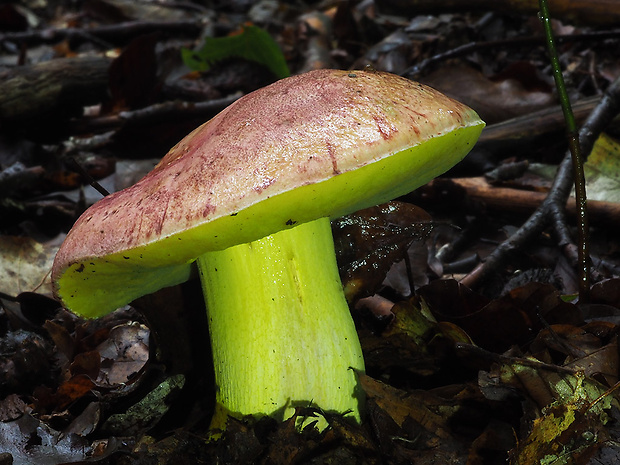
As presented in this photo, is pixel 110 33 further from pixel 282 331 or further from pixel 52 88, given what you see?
pixel 282 331

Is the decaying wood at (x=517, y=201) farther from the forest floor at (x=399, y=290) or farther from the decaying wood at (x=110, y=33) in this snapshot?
the decaying wood at (x=110, y=33)

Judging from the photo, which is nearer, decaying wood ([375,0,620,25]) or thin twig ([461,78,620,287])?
thin twig ([461,78,620,287])

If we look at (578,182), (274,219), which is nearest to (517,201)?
(578,182)

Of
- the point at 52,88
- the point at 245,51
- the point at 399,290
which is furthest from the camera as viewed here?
the point at 245,51

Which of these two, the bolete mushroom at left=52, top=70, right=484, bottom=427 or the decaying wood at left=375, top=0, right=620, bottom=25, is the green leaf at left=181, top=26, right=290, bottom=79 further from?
the bolete mushroom at left=52, top=70, right=484, bottom=427

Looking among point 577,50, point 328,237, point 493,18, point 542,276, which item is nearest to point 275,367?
point 328,237

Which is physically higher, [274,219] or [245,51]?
[274,219]

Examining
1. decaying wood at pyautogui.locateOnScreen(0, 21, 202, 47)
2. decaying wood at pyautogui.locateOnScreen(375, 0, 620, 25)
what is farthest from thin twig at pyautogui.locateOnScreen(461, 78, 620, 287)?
decaying wood at pyautogui.locateOnScreen(0, 21, 202, 47)

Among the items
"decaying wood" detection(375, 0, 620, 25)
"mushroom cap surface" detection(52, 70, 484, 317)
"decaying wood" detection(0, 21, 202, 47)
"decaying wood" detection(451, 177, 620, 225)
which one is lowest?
"decaying wood" detection(451, 177, 620, 225)
